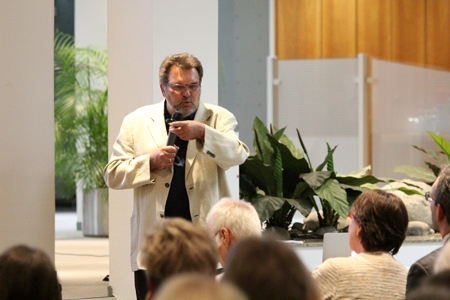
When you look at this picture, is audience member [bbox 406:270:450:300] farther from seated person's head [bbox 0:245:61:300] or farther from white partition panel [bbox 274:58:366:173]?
white partition panel [bbox 274:58:366:173]

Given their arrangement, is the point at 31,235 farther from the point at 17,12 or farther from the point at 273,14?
the point at 273,14

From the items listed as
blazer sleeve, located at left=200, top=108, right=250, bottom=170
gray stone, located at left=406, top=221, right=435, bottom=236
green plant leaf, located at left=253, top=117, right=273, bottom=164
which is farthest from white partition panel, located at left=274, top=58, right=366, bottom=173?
blazer sleeve, located at left=200, top=108, right=250, bottom=170

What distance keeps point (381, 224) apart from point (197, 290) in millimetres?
1453

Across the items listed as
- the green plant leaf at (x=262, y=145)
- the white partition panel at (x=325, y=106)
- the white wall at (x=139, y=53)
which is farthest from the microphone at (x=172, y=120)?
the white partition panel at (x=325, y=106)

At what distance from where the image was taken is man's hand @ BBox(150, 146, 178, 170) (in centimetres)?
288

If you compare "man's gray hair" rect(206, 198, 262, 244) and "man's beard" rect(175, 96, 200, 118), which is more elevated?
"man's beard" rect(175, 96, 200, 118)

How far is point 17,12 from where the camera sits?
3.72 meters

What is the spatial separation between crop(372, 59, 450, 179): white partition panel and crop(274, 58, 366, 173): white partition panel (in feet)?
0.74

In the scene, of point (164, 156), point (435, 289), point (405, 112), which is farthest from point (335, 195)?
point (435, 289)

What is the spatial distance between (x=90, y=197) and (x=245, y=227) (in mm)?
6133

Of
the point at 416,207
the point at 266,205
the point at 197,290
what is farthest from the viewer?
the point at 416,207

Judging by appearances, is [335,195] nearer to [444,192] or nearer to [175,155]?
[175,155]

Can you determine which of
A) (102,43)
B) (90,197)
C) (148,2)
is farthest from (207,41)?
(102,43)

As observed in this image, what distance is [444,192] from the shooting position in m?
2.48
